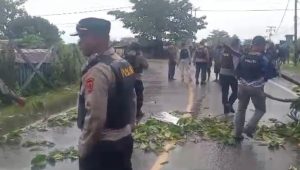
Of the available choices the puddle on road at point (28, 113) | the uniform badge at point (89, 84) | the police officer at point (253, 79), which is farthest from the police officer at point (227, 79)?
the uniform badge at point (89, 84)

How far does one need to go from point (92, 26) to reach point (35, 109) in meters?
10.2

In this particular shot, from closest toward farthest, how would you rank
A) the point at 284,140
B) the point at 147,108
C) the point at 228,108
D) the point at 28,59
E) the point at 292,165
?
the point at 292,165 → the point at 284,140 → the point at 228,108 → the point at 147,108 → the point at 28,59

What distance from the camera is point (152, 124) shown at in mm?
10375

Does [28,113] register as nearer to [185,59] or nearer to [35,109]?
[35,109]

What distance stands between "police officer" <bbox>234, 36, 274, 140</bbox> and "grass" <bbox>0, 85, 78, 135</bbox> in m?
4.96

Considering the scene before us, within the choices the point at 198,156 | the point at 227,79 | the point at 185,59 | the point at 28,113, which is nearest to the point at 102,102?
the point at 198,156

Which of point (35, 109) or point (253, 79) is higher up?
Result: point (253, 79)

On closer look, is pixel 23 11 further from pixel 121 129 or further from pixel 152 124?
pixel 121 129

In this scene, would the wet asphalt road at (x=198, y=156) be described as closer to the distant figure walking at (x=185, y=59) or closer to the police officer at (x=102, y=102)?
the police officer at (x=102, y=102)

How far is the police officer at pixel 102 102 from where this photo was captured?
3.85 meters

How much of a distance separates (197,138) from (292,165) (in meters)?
2.25

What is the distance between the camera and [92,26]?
399 centimetres

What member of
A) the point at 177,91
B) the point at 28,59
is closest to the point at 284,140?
the point at 177,91

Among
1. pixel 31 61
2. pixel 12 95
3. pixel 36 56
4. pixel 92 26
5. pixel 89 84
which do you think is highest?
pixel 92 26
